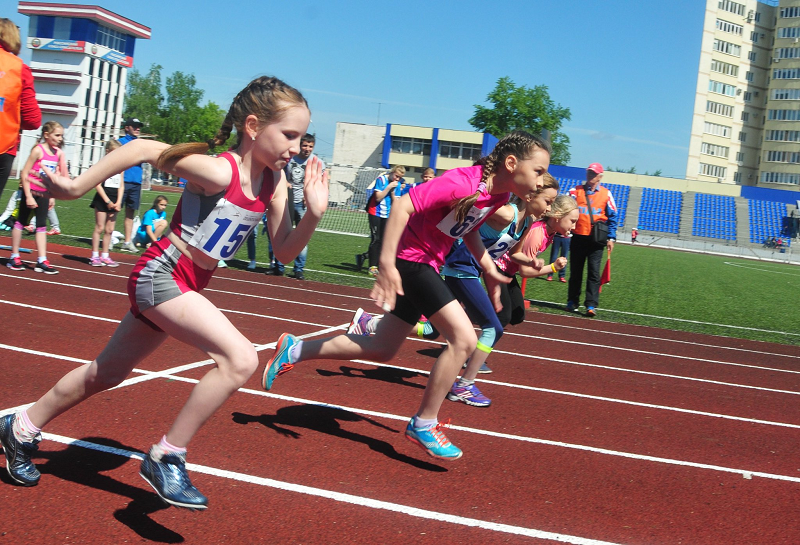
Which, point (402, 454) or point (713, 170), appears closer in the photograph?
point (402, 454)

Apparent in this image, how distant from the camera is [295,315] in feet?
29.1

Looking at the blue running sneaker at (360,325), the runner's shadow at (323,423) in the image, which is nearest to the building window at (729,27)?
the blue running sneaker at (360,325)

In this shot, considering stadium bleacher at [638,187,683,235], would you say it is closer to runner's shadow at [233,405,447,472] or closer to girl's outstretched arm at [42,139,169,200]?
runner's shadow at [233,405,447,472]

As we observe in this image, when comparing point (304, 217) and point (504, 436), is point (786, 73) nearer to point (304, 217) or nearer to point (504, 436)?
point (504, 436)

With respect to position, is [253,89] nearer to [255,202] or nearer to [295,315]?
[255,202]

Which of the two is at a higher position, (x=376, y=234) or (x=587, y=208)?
(x=587, y=208)

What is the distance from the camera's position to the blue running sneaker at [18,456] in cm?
328

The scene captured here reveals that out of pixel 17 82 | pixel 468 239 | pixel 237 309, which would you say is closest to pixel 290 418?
pixel 468 239

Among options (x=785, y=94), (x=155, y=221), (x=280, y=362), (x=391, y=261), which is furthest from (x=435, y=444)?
(x=785, y=94)

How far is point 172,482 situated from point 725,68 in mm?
110552

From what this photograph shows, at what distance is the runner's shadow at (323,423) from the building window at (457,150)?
86.8 metres

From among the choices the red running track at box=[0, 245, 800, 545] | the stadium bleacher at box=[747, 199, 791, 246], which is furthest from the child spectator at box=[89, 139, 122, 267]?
the stadium bleacher at box=[747, 199, 791, 246]

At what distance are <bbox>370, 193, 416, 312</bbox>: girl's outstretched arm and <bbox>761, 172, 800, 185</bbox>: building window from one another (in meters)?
106

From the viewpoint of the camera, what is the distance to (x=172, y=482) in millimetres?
2977
